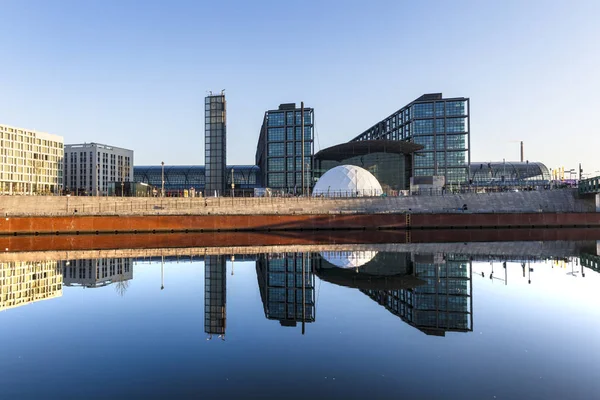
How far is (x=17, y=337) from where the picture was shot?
11.5 meters

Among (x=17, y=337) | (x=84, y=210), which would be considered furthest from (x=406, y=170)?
(x=17, y=337)

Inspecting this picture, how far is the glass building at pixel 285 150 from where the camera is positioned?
12188cm

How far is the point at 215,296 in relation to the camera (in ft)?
55.2

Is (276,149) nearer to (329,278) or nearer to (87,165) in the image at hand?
(329,278)

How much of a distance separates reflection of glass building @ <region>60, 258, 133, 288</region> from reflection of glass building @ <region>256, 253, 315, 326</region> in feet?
23.5

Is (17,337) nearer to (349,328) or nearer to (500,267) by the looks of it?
(349,328)

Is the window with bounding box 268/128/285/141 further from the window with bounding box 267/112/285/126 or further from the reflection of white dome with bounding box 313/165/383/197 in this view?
the reflection of white dome with bounding box 313/165/383/197

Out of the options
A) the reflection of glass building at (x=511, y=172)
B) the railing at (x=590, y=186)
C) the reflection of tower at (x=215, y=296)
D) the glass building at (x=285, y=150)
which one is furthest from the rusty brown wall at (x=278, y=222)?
the reflection of glass building at (x=511, y=172)

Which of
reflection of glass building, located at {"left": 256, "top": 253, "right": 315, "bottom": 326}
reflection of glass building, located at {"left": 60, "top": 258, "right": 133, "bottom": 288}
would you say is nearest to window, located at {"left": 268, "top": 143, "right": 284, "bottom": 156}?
reflection of glass building, located at {"left": 256, "top": 253, "right": 315, "bottom": 326}

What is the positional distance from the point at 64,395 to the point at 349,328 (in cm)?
707

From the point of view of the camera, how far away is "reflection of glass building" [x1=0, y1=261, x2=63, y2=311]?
16.8 m

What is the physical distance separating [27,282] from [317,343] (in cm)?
1561

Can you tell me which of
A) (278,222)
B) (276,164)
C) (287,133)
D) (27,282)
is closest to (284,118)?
(287,133)

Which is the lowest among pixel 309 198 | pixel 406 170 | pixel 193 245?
pixel 193 245
